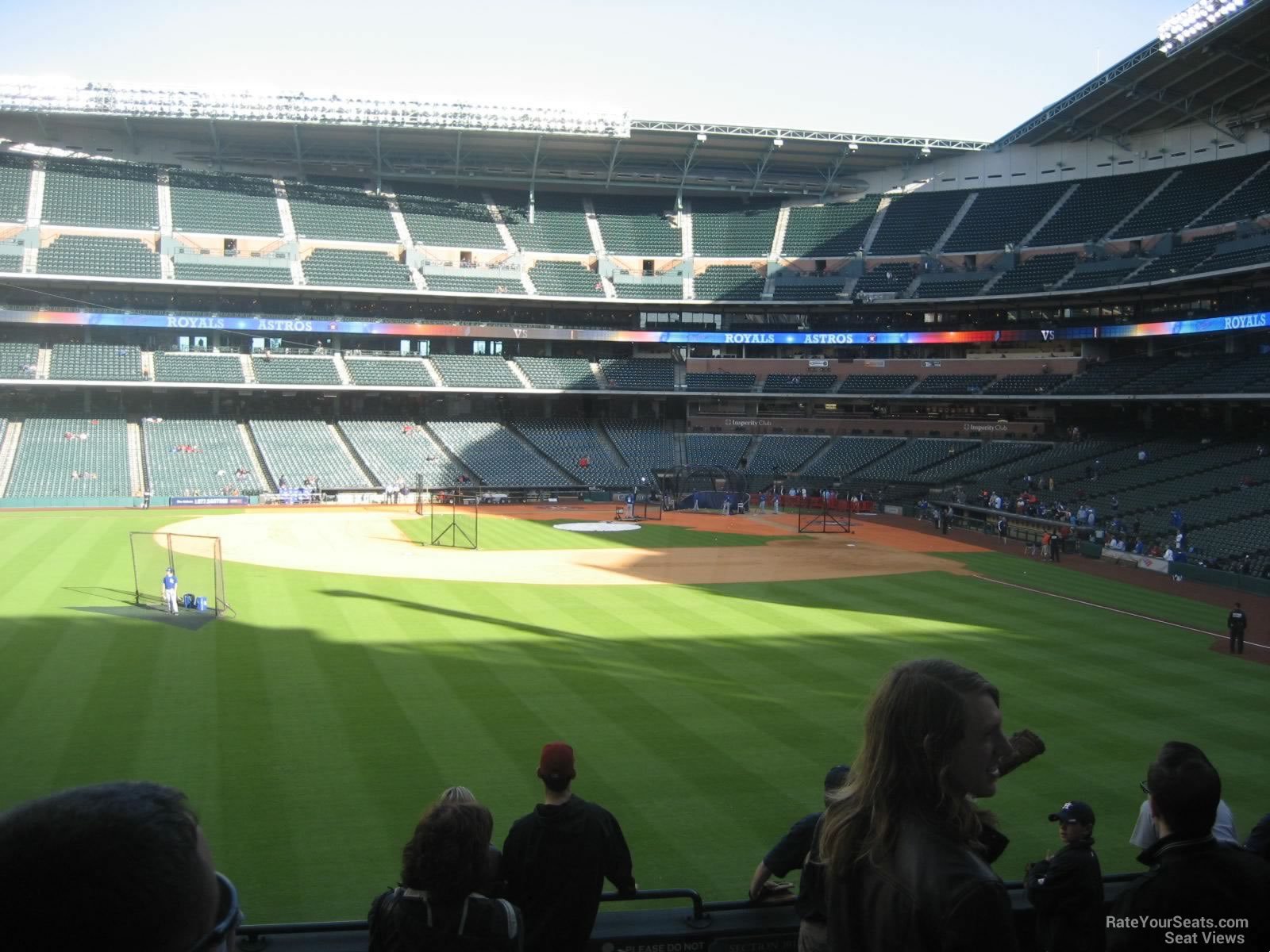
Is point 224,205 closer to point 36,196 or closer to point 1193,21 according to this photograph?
point 36,196

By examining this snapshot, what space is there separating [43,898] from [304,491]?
6333 centimetres

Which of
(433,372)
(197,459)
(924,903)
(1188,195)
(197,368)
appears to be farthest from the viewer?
(433,372)

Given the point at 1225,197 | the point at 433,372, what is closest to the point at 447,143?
the point at 433,372

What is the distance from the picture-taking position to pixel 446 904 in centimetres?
463

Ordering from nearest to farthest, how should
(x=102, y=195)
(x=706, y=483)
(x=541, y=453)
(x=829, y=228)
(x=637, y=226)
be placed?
(x=706, y=483), (x=102, y=195), (x=541, y=453), (x=829, y=228), (x=637, y=226)

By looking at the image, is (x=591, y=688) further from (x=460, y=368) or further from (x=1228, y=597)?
(x=460, y=368)

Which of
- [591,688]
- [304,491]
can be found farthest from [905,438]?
[591,688]

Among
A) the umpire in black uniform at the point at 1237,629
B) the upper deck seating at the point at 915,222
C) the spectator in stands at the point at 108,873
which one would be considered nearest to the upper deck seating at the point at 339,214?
the upper deck seating at the point at 915,222

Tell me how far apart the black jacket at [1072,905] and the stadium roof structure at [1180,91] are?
52.5m

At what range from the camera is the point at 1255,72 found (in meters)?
54.6

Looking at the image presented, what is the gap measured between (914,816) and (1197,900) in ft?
5.45

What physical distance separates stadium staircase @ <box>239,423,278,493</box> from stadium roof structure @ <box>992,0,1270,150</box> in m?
58.0

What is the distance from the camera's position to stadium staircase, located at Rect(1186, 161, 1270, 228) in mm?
59562

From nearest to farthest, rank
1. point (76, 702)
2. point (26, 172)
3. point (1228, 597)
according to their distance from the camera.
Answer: point (76, 702), point (1228, 597), point (26, 172)
